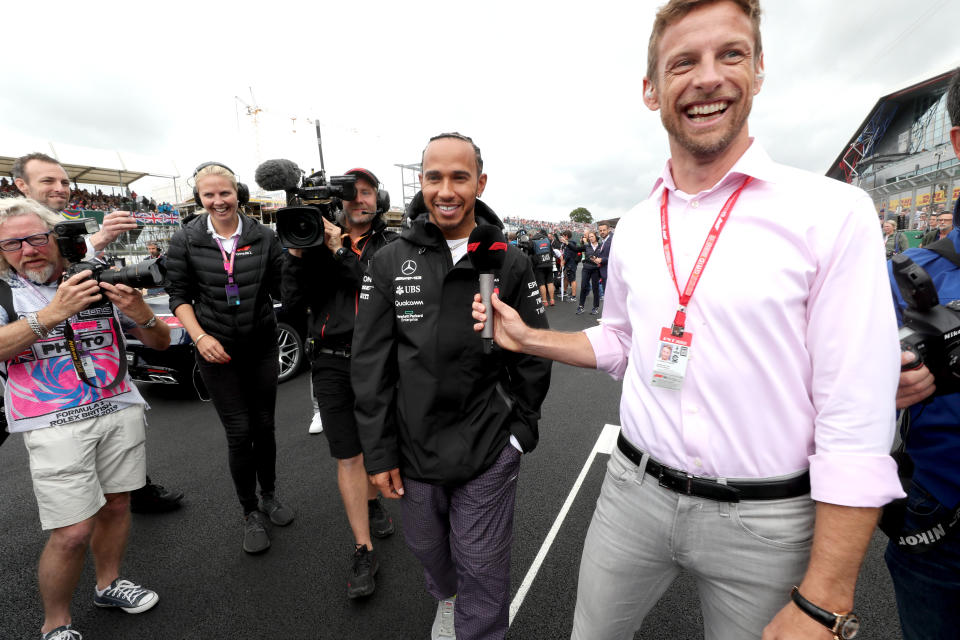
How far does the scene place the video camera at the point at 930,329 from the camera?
0.94 m

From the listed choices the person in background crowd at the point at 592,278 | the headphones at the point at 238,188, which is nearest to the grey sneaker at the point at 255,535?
the headphones at the point at 238,188

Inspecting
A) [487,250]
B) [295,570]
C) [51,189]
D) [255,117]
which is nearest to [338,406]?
[295,570]

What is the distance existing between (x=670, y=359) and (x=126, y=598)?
2.81 m

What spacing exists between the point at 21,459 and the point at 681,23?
564cm

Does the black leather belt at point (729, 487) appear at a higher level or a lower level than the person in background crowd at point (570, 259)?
higher

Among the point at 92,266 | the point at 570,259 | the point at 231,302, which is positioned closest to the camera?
the point at 92,266

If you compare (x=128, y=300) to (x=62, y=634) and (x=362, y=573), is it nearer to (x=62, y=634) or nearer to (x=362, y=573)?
(x=62, y=634)

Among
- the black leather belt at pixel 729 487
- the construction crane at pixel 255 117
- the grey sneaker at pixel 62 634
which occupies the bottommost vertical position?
the grey sneaker at pixel 62 634

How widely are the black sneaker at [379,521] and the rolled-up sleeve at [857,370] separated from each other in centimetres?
241

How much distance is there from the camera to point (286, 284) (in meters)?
2.35

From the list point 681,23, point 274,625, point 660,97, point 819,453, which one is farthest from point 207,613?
point 681,23

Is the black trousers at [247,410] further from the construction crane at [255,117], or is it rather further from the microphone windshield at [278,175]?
the construction crane at [255,117]

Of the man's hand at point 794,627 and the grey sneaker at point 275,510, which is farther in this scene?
the grey sneaker at point 275,510

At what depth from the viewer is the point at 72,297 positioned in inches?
72.1
